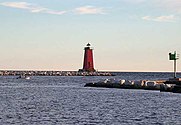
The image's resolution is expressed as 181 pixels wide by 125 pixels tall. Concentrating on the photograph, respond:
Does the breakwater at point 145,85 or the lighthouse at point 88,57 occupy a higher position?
the lighthouse at point 88,57

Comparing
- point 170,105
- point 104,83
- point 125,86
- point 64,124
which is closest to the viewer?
point 64,124

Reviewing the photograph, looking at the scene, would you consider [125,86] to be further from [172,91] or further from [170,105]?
[170,105]

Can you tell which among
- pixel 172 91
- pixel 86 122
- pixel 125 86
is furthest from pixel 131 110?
pixel 125 86

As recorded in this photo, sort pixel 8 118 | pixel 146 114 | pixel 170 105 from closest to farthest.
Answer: pixel 8 118, pixel 146 114, pixel 170 105

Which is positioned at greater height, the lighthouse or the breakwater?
the lighthouse

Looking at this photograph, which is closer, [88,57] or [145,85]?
[145,85]

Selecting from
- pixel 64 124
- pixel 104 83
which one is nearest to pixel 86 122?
pixel 64 124

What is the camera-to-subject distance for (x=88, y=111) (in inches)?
1807

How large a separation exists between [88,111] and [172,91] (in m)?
29.8

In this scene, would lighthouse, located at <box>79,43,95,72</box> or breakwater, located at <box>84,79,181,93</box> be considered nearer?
breakwater, located at <box>84,79,181,93</box>

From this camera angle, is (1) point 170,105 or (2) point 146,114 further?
(1) point 170,105

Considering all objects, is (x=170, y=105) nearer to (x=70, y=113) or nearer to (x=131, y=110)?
(x=131, y=110)

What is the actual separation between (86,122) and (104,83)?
60.3 metres

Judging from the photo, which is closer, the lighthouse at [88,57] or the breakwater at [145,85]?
the breakwater at [145,85]
